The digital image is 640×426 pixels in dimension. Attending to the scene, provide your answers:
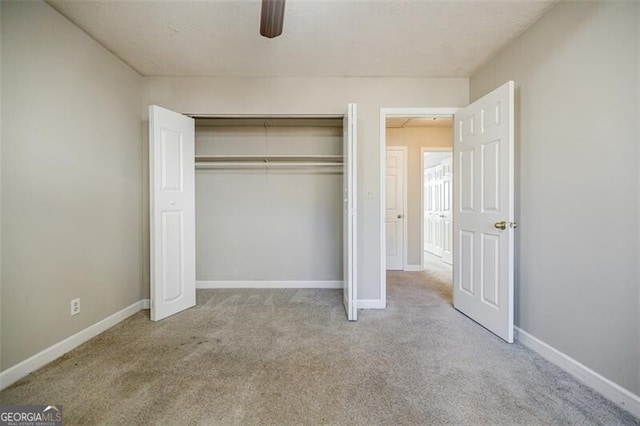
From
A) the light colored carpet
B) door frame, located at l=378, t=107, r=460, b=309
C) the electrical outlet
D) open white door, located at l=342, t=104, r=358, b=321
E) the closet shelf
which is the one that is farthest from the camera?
the closet shelf

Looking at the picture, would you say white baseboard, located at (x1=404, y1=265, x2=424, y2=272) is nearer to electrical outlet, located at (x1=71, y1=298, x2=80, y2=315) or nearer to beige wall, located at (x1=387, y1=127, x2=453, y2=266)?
beige wall, located at (x1=387, y1=127, x2=453, y2=266)

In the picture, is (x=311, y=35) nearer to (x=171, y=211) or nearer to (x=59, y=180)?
(x=171, y=211)

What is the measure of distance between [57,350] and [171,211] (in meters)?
1.30

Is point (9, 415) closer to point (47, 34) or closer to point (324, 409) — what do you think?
point (324, 409)

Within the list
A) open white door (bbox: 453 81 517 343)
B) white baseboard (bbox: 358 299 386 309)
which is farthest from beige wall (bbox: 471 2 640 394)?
white baseboard (bbox: 358 299 386 309)

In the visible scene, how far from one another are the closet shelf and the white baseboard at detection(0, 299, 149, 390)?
6.05 feet

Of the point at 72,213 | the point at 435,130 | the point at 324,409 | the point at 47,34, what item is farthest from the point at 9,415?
Result: the point at 435,130

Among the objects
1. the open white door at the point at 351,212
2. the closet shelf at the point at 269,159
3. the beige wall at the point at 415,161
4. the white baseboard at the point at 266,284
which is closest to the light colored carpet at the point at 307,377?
the open white door at the point at 351,212

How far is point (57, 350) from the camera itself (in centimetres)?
201

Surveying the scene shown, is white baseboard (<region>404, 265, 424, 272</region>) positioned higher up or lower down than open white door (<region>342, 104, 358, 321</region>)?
lower down

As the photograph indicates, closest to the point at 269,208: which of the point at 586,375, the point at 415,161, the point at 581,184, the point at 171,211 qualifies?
the point at 171,211

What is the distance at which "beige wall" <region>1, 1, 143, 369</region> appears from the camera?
1.74m

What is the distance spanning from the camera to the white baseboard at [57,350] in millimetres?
Result: 1702

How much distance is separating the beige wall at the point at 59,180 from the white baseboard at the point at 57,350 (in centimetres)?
4
